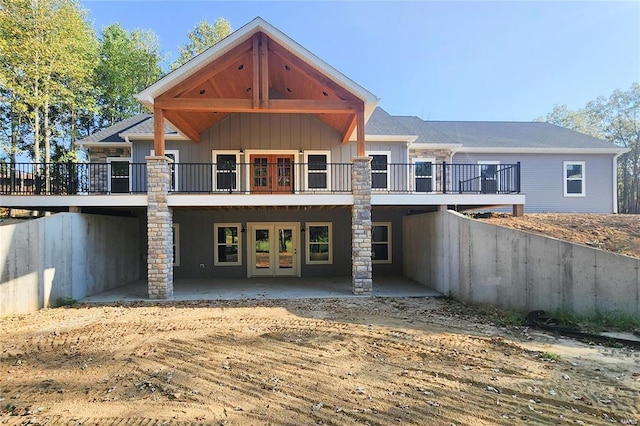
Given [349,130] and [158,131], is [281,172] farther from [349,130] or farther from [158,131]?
[158,131]

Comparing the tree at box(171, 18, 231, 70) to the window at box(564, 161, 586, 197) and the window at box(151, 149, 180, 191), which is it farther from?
the window at box(564, 161, 586, 197)

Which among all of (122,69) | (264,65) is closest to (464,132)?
(264,65)

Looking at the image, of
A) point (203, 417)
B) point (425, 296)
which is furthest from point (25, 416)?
point (425, 296)

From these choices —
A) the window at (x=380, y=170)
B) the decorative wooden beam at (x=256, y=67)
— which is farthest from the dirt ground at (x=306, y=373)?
the window at (x=380, y=170)

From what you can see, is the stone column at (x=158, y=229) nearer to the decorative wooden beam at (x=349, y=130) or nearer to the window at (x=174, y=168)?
the window at (x=174, y=168)

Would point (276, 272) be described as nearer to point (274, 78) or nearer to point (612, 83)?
point (274, 78)

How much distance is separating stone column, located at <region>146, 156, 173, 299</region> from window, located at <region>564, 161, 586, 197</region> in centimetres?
1643

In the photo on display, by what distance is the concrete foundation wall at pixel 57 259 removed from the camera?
23.6ft

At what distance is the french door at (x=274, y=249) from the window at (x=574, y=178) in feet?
40.8

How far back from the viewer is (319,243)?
42.3ft

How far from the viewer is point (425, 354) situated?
4871 mm

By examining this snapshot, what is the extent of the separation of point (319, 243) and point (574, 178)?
39.8ft

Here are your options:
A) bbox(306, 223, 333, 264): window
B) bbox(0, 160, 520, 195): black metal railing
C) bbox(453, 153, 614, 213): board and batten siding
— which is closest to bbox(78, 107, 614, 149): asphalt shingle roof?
bbox(453, 153, 614, 213): board and batten siding

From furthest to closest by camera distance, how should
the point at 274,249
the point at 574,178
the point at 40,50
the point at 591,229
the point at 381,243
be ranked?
→ 1. the point at 40,50
2. the point at 574,178
3. the point at 381,243
4. the point at 274,249
5. the point at 591,229
